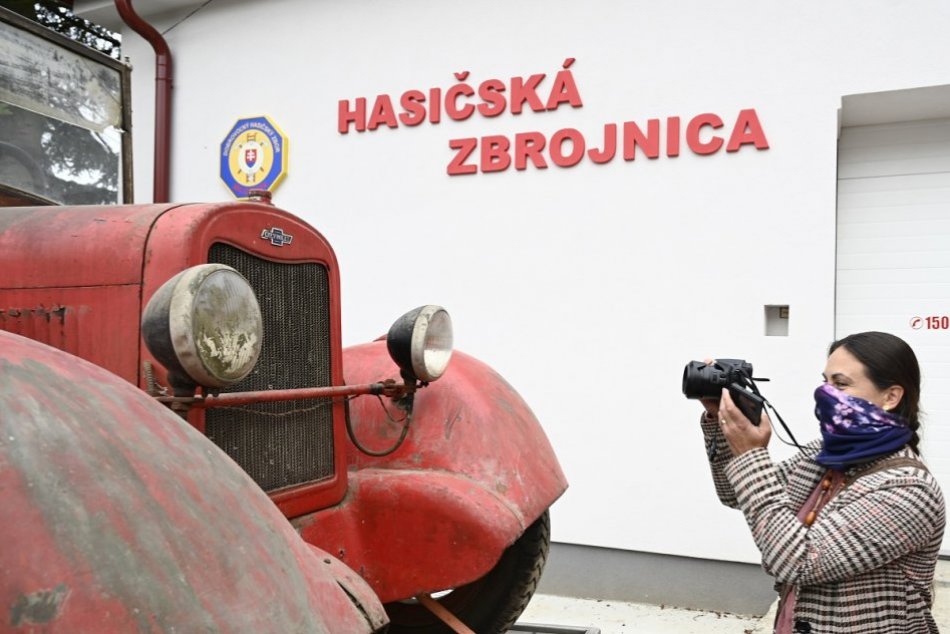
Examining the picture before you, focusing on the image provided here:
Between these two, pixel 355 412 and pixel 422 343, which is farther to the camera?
pixel 355 412

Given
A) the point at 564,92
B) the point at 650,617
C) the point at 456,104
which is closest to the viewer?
the point at 650,617

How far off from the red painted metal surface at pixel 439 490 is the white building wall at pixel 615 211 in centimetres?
221

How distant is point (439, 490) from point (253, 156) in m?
4.41

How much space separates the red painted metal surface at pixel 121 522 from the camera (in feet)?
3.86

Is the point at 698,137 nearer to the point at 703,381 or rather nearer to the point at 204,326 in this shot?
the point at 703,381

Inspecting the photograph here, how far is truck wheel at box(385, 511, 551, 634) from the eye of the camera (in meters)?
3.30

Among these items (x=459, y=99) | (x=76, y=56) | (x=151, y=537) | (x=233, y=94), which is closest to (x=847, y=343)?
(x=151, y=537)

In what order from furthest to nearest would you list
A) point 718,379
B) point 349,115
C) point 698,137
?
point 349,115 → point 698,137 → point 718,379

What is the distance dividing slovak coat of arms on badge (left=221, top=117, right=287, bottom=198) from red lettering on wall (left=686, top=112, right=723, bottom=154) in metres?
2.80

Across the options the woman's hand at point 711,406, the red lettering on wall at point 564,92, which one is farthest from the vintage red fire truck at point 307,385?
the red lettering on wall at point 564,92

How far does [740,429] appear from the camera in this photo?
7.22 ft

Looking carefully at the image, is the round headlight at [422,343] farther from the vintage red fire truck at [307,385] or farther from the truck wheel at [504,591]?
the truck wheel at [504,591]

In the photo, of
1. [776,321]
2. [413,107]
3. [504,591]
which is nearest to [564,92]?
[413,107]

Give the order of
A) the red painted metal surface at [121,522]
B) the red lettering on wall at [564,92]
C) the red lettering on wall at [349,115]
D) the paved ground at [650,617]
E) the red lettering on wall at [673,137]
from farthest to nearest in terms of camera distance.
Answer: the red lettering on wall at [349,115]
the red lettering on wall at [564,92]
the red lettering on wall at [673,137]
the paved ground at [650,617]
the red painted metal surface at [121,522]
